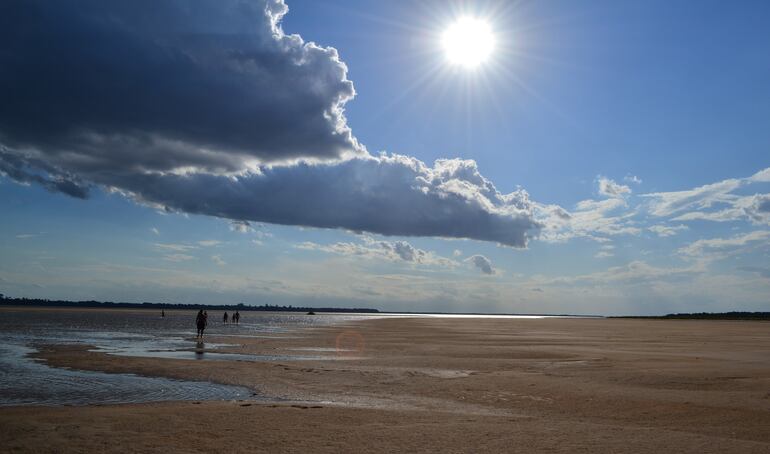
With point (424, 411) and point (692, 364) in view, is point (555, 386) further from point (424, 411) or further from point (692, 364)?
point (692, 364)

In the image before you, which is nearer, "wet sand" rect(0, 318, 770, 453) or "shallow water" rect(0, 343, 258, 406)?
"wet sand" rect(0, 318, 770, 453)

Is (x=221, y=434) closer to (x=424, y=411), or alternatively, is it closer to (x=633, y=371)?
(x=424, y=411)

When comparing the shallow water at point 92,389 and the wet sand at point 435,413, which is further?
the shallow water at point 92,389

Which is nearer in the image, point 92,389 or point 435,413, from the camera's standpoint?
point 435,413

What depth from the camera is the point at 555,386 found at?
17781 millimetres

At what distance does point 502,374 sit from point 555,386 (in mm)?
3542

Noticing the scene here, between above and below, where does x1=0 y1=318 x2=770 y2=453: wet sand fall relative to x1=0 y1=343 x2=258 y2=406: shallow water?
above

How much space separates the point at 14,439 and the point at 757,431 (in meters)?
14.6

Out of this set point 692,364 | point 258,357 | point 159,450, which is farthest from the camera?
point 258,357

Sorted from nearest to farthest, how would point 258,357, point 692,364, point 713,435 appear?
point 713,435 < point 692,364 < point 258,357

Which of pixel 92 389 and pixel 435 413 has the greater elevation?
pixel 435 413

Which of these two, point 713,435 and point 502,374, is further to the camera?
point 502,374

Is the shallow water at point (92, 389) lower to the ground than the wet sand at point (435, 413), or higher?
lower

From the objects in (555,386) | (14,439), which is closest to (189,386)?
(14,439)
